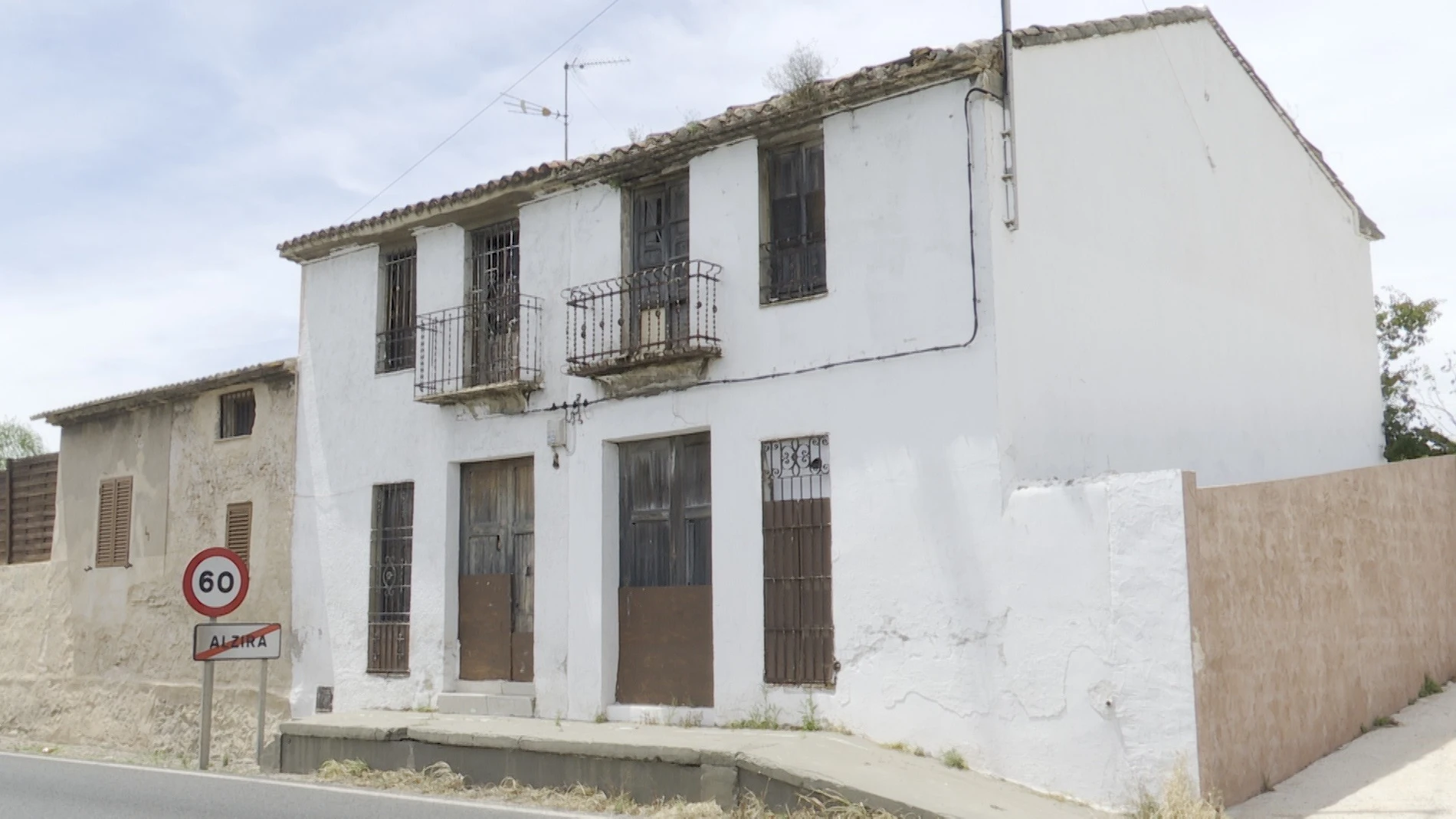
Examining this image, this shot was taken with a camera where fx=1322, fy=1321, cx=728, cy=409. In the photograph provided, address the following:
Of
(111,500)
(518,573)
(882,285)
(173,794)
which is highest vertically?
(882,285)

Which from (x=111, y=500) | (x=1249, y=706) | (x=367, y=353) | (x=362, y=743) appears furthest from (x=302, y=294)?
(x=1249, y=706)

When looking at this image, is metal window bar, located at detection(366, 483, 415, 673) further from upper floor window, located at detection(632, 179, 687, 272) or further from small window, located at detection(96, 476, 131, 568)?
small window, located at detection(96, 476, 131, 568)

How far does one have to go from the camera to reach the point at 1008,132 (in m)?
10.4

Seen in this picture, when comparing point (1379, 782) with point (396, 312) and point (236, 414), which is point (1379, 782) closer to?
point (396, 312)

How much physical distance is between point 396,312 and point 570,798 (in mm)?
6950

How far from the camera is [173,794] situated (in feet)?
33.1

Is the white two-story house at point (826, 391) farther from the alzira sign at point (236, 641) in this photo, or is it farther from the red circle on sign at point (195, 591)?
the red circle on sign at point (195, 591)

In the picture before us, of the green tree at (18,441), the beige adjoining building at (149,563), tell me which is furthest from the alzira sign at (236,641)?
the green tree at (18,441)

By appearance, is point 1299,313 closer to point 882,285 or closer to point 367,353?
point 882,285

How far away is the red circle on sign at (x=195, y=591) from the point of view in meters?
11.6

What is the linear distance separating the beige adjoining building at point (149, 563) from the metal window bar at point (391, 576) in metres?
1.41

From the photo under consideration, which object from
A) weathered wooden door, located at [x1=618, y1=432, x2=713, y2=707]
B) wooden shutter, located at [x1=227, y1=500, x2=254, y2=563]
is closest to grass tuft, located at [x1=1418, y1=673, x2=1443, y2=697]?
weathered wooden door, located at [x1=618, y1=432, x2=713, y2=707]

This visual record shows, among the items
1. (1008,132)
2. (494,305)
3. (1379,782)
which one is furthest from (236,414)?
(1379,782)

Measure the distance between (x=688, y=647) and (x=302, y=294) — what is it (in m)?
7.16
